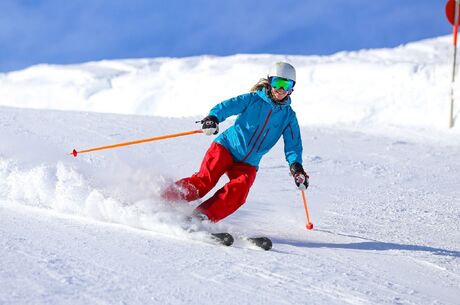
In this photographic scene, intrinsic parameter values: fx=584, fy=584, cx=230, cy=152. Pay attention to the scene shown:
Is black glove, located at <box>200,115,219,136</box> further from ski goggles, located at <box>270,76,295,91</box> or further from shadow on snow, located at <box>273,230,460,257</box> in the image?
shadow on snow, located at <box>273,230,460,257</box>

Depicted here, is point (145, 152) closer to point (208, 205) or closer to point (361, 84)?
point (208, 205)

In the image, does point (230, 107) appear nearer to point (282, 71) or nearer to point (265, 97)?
point (265, 97)

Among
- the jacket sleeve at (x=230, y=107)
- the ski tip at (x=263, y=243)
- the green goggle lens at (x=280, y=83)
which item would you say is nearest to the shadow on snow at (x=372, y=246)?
the ski tip at (x=263, y=243)

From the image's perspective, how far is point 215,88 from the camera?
21516mm

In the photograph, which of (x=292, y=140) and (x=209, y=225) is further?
(x=292, y=140)

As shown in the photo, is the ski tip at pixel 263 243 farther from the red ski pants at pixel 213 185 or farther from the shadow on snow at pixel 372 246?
the red ski pants at pixel 213 185

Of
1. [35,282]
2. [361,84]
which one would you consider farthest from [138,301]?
[361,84]

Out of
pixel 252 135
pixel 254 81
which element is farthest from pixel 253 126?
pixel 254 81

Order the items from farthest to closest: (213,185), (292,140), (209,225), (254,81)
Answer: (254,81)
(292,140)
(213,185)
(209,225)

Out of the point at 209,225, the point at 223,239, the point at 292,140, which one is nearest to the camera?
the point at 223,239

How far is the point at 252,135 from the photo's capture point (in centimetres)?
405

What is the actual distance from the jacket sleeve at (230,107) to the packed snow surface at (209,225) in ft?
1.79

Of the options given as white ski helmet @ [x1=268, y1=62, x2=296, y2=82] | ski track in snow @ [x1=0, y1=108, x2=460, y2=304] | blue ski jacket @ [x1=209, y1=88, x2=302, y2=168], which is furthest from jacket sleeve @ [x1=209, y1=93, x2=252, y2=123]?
ski track in snow @ [x1=0, y1=108, x2=460, y2=304]

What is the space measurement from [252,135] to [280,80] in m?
0.42
